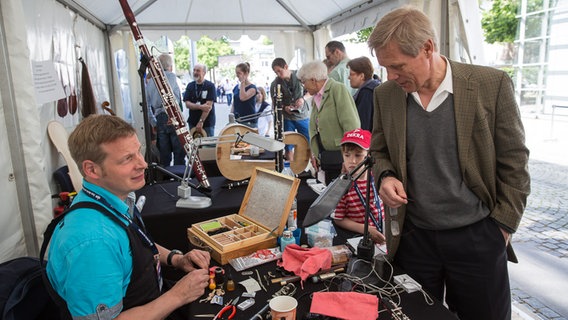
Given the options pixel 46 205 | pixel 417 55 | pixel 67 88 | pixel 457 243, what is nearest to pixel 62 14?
pixel 67 88

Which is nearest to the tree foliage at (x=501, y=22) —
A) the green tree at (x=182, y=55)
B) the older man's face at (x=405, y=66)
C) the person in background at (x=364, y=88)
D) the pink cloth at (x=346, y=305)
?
the person in background at (x=364, y=88)

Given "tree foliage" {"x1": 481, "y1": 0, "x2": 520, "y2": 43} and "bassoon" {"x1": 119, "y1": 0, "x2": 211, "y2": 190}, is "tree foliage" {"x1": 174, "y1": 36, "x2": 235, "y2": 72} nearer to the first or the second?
"tree foliage" {"x1": 481, "y1": 0, "x2": 520, "y2": 43}

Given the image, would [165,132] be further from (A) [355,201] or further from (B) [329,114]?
(A) [355,201]

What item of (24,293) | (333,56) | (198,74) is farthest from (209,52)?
(24,293)

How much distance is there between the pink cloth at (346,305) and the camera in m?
1.21

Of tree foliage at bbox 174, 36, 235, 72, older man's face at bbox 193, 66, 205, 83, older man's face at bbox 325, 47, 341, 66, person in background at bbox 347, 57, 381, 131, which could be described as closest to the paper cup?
person in background at bbox 347, 57, 381, 131

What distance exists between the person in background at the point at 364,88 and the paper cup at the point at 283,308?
271 cm

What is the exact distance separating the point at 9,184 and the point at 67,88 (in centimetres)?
218

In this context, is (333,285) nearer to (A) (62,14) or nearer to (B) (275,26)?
(A) (62,14)

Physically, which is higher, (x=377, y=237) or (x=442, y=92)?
(x=442, y=92)

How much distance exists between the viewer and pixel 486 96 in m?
1.37

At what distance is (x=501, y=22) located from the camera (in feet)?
34.1

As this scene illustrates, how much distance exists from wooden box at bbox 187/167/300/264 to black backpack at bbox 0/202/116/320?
65 cm

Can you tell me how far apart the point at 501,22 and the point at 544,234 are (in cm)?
887
